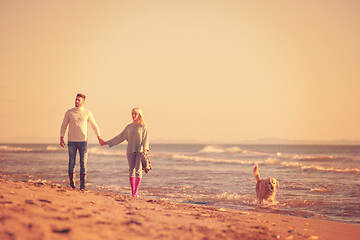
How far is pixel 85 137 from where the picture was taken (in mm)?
7688

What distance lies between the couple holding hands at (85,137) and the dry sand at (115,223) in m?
2.12

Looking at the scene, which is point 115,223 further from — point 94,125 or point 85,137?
point 94,125

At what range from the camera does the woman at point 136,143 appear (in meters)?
7.85

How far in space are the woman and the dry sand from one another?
208 centimetres

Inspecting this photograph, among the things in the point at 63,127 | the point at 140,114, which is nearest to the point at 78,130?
the point at 63,127

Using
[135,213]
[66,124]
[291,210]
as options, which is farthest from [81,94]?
[291,210]

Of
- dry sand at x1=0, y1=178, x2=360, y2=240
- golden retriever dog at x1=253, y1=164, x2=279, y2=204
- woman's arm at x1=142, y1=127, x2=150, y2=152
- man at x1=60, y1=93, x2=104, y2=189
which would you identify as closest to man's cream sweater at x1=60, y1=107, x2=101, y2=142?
man at x1=60, y1=93, x2=104, y2=189

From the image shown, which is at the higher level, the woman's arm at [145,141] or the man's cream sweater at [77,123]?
the man's cream sweater at [77,123]

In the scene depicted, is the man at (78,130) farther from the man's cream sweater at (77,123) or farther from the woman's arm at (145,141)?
the woman's arm at (145,141)

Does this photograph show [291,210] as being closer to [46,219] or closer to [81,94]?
[81,94]

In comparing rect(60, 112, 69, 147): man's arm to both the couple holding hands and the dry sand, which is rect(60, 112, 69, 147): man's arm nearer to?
the couple holding hands

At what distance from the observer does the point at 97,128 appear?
8.09 metres

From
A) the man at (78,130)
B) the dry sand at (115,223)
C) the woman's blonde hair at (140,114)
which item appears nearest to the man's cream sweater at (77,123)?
the man at (78,130)

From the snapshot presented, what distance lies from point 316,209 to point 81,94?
237 inches
